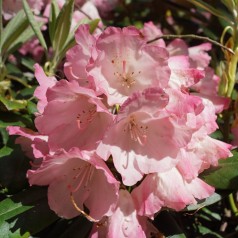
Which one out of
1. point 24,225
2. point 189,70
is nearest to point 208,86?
point 189,70

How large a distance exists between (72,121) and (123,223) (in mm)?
225

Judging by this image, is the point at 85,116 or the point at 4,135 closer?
the point at 85,116

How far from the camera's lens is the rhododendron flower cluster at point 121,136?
3.19 feet

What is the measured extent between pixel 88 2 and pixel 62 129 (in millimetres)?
917

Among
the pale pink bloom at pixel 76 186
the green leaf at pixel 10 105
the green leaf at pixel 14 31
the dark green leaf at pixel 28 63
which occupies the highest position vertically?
the green leaf at pixel 14 31

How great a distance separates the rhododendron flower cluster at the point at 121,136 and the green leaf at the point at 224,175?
63mm

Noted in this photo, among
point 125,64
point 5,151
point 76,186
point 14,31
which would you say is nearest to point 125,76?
point 125,64

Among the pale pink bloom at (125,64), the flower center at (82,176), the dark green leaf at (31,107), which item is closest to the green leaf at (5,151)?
the dark green leaf at (31,107)

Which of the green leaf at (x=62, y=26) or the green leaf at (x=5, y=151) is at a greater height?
the green leaf at (x=62, y=26)

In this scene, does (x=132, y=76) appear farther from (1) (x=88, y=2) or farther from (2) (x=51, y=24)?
(1) (x=88, y=2)

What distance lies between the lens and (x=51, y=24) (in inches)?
55.4

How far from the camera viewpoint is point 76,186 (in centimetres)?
107

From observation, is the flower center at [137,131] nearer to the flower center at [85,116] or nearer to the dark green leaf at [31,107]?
the flower center at [85,116]

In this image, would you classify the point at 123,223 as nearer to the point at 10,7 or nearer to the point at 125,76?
the point at 125,76
